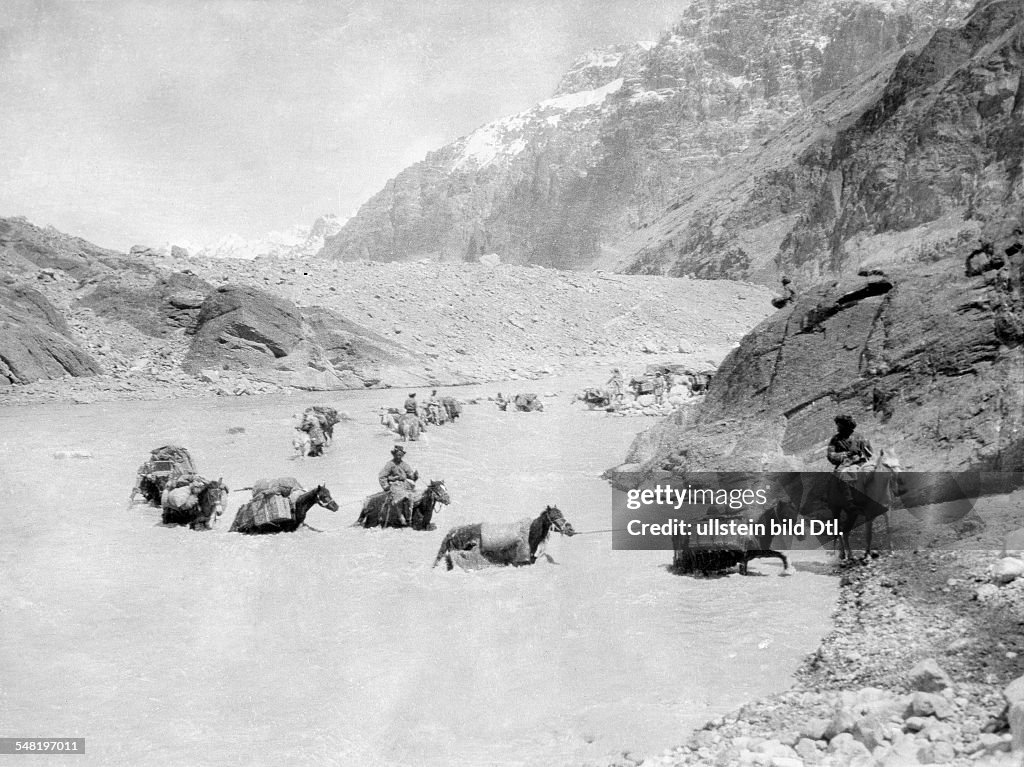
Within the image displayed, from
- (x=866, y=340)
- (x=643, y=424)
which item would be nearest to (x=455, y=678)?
(x=866, y=340)

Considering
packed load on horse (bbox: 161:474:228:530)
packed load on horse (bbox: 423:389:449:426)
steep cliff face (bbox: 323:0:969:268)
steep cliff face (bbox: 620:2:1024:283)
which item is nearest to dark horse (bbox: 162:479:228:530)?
packed load on horse (bbox: 161:474:228:530)

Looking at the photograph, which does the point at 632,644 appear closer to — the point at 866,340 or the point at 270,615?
the point at 270,615

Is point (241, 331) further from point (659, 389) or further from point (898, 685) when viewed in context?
point (898, 685)

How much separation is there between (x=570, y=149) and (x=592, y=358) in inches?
4854

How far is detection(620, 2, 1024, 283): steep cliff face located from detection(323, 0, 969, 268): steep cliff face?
1221 inches

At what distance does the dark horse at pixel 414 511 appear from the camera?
1164 cm

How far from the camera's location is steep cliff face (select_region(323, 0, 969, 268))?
131m

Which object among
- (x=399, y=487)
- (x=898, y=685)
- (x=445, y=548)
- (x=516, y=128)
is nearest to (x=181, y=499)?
(x=399, y=487)

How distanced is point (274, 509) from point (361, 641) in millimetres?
4140

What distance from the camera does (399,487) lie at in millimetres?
11812

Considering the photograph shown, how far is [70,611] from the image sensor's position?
8.39 meters

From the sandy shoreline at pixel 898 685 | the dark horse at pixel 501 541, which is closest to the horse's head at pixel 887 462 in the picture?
the sandy shoreline at pixel 898 685

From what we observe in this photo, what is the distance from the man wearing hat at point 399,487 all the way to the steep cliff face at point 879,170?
4556 centimetres

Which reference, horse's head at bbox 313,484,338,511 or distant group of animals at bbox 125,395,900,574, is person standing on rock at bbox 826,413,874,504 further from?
horse's head at bbox 313,484,338,511
